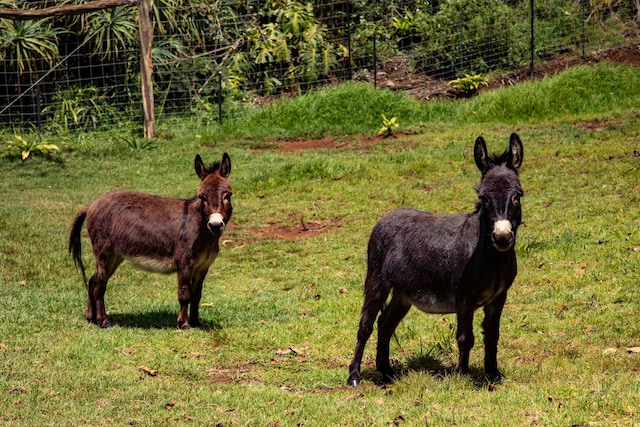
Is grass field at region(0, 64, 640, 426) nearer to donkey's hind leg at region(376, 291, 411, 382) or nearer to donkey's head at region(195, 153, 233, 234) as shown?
donkey's hind leg at region(376, 291, 411, 382)

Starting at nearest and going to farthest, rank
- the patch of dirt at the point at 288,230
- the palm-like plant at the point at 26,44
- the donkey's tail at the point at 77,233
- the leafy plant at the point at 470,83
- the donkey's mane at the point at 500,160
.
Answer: the donkey's mane at the point at 500,160 → the donkey's tail at the point at 77,233 → the patch of dirt at the point at 288,230 → the palm-like plant at the point at 26,44 → the leafy plant at the point at 470,83

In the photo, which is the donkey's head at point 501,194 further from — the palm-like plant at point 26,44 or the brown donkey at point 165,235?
the palm-like plant at point 26,44

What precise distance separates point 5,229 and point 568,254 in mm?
8295

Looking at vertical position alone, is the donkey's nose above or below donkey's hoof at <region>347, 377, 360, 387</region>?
above

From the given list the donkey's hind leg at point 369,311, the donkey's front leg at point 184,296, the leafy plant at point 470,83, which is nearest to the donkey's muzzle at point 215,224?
the donkey's front leg at point 184,296

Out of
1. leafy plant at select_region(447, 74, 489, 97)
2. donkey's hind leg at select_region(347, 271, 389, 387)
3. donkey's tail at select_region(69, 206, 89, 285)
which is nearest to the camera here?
donkey's hind leg at select_region(347, 271, 389, 387)

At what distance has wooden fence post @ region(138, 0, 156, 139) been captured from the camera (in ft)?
65.0

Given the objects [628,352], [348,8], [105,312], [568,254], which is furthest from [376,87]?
[628,352]

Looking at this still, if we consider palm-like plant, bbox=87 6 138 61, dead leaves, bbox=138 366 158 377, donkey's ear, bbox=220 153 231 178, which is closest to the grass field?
dead leaves, bbox=138 366 158 377

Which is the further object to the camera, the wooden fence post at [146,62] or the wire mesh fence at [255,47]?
the wire mesh fence at [255,47]

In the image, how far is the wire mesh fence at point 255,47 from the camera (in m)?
21.1

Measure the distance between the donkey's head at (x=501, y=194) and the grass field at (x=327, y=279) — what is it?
48.0 inches

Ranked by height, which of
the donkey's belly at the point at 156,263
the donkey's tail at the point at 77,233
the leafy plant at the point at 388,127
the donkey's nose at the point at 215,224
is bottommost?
the donkey's belly at the point at 156,263

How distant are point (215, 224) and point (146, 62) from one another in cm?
1152
